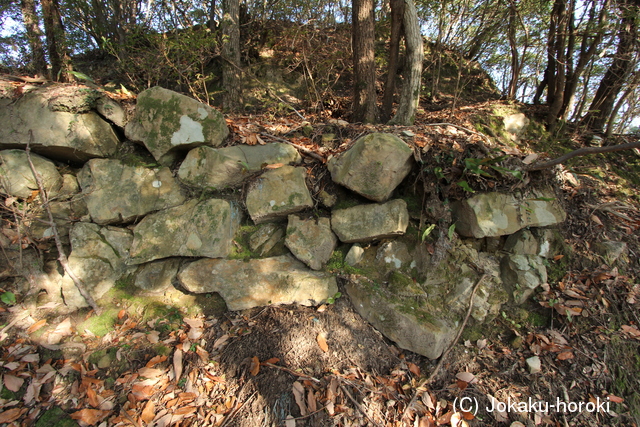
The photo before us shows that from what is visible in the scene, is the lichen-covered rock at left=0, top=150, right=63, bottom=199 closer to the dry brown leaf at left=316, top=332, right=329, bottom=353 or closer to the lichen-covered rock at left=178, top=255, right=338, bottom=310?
the lichen-covered rock at left=178, top=255, right=338, bottom=310

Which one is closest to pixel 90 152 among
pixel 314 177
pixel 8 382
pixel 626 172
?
pixel 8 382

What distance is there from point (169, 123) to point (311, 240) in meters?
2.10

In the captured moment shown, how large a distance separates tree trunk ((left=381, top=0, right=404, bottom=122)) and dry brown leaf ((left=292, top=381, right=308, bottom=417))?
426 cm

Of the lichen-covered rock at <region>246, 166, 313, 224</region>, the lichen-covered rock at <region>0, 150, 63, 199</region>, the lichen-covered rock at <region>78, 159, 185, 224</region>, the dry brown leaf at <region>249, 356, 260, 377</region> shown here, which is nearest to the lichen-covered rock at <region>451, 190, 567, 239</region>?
the lichen-covered rock at <region>246, 166, 313, 224</region>

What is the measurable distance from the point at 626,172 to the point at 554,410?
406cm

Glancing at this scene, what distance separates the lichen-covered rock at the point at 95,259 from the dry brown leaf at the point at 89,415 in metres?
1.12

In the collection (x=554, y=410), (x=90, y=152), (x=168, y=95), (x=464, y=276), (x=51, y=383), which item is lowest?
(x=554, y=410)

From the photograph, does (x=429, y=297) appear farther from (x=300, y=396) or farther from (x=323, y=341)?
(x=300, y=396)

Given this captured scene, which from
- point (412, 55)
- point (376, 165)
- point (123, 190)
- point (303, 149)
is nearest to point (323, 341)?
point (376, 165)

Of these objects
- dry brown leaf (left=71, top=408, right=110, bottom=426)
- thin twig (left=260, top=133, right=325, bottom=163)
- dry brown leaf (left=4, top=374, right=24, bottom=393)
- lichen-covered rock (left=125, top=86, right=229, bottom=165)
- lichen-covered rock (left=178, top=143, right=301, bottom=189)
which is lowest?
dry brown leaf (left=71, top=408, right=110, bottom=426)

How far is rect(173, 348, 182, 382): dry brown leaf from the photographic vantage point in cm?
258

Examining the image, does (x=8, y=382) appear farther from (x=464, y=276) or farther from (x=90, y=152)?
(x=464, y=276)

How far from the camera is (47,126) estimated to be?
10.6 ft

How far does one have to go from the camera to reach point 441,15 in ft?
17.5
